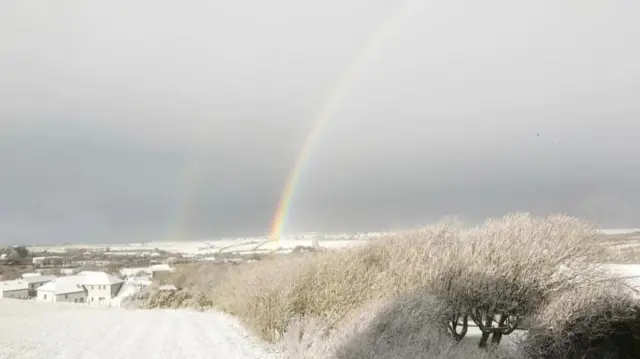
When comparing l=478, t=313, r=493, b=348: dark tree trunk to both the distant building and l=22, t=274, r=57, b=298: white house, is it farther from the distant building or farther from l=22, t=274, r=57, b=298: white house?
l=22, t=274, r=57, b=298: white house

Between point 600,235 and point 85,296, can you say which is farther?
point 85,296

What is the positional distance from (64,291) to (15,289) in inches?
318

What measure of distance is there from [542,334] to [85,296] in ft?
312

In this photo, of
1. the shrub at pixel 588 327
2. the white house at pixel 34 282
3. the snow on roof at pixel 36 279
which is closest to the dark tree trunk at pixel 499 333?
the shrub at pixel 588 327

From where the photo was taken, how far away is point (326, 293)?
2327 cm

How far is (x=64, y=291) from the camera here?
317ft

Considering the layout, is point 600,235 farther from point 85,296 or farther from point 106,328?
point 85,296

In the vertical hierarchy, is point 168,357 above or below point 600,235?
below

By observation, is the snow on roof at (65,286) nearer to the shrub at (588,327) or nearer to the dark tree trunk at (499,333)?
the dark tree trunk at (499,333)

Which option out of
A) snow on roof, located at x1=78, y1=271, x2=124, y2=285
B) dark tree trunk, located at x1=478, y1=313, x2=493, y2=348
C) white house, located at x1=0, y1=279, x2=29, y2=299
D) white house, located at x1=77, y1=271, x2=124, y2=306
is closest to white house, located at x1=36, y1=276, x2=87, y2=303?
white house, located at x1=77, y1=271, x2=124, y2=306

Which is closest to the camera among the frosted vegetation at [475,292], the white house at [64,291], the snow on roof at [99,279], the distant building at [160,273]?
the frosted vegetation at [475,292]

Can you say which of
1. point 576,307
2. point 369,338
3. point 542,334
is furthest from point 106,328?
point 576,307

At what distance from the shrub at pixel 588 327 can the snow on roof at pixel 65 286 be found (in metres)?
91.7

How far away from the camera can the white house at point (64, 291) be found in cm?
9431
